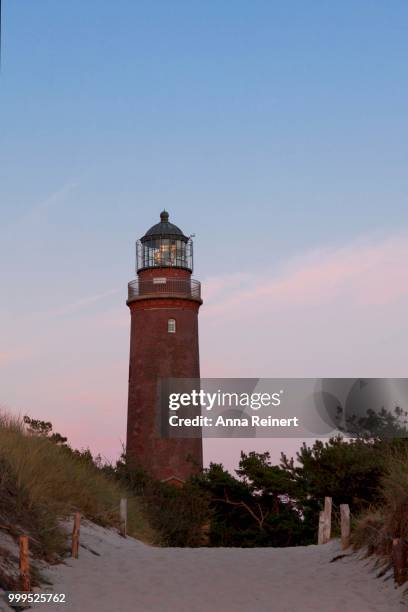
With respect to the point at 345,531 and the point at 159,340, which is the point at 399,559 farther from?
the point at 159,340

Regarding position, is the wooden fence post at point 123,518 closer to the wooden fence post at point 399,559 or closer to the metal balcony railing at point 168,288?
the wooden fence post at point 399,559

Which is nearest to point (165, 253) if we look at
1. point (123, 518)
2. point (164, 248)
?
point (164, 248)

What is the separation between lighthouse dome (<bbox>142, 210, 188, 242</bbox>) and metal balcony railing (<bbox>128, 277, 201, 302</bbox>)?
2319 millimetres

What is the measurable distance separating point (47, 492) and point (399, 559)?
29.4 ft

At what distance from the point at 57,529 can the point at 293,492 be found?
1572 cm

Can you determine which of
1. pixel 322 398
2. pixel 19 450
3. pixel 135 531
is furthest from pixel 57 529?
pixel 322 398

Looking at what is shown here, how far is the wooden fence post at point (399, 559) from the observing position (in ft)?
40.6

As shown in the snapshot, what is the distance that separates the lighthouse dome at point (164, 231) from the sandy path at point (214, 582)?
23636 mm

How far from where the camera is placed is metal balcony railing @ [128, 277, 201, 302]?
39.8m

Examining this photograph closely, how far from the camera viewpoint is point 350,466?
25703 millimetres

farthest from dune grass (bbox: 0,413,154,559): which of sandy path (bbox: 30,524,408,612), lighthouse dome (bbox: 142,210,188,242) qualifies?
lighthouse dome (bbox: 142,210,188,242)

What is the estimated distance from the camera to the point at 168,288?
39906 millimetres

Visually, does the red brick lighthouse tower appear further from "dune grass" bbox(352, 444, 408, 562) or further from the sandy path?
"dune grass" bbox(352, 444, 408, 562)

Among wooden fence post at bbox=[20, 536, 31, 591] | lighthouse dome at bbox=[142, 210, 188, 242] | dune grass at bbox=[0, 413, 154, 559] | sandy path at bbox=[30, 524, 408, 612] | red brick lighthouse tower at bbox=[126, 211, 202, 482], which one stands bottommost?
sandy path at bbox=[30, 524, 408, 612]
